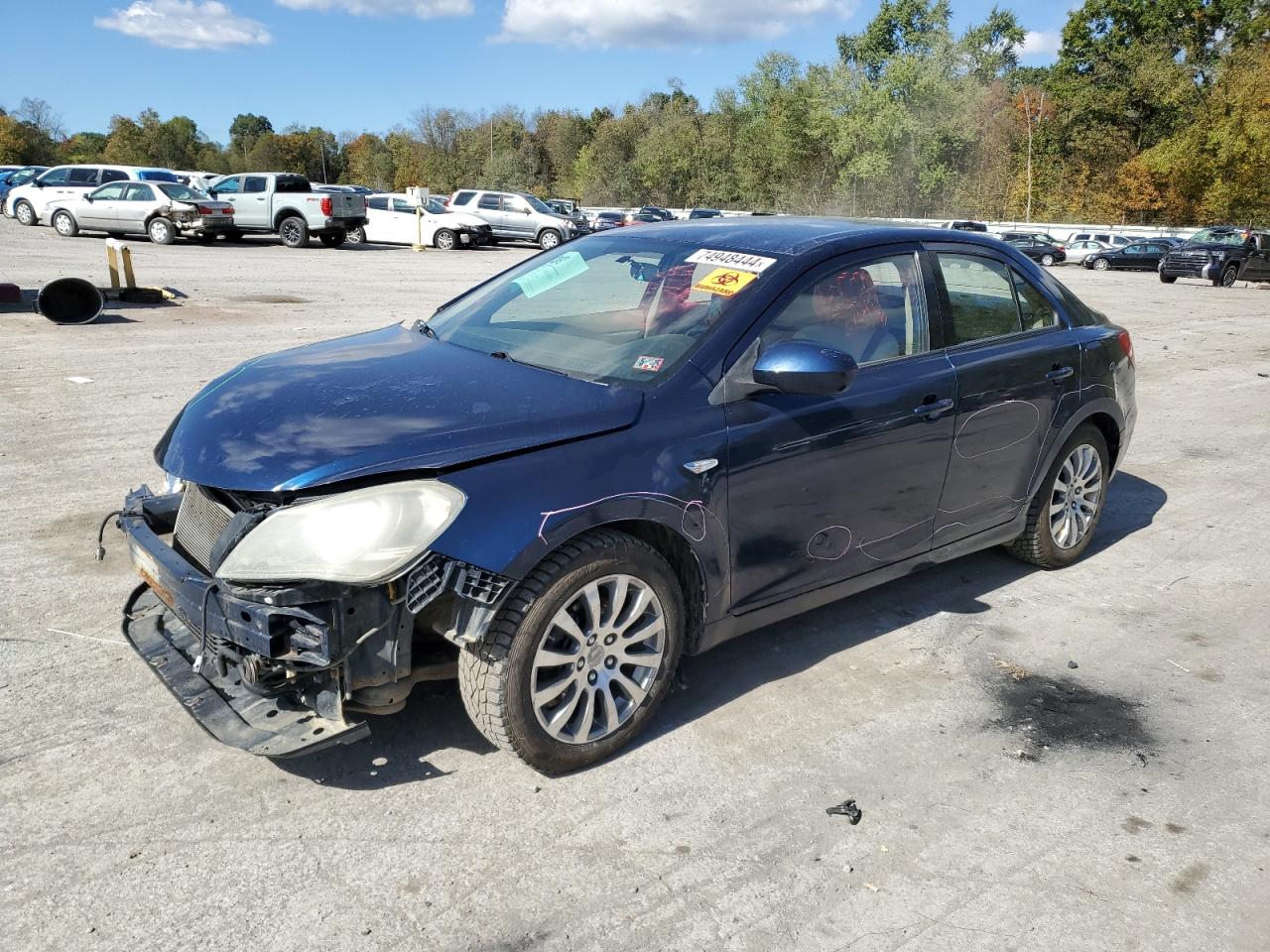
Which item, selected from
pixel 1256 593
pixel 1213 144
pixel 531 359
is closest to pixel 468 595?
pixel 531 359

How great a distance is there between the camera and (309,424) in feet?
10.0

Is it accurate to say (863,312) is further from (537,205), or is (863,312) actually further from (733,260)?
(537,205)

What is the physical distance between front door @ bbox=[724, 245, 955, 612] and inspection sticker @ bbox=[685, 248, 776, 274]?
0.15 m

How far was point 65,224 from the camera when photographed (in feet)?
88.5

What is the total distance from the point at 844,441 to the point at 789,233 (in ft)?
3.16

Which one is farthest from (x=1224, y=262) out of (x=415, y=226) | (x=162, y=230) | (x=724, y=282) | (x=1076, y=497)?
(x=724, y=282)

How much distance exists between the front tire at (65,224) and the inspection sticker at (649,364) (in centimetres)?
2860

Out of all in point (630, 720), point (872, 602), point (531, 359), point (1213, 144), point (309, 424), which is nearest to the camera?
point (309, 424)

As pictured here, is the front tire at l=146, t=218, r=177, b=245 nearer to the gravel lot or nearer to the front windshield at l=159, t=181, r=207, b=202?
the front windshield at l=159, t=181, r=207, b=202

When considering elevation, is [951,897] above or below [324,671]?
below

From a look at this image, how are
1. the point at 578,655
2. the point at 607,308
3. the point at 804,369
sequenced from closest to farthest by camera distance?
the point at 578,655, the point at 804,369, the point at 607,308

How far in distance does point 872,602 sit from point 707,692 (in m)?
1.30

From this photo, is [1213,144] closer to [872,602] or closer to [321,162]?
[872,602]

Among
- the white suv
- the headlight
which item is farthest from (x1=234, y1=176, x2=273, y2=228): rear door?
the headlight
